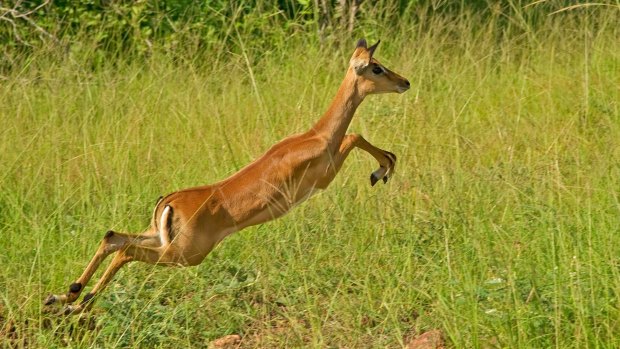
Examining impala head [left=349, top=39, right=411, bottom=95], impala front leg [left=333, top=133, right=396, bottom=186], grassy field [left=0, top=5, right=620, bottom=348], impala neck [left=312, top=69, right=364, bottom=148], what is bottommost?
grassy field [left=0, top=5, right=620, bottom=348]

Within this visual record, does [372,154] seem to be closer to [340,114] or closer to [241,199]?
[340,114]

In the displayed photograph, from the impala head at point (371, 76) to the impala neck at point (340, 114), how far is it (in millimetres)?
31

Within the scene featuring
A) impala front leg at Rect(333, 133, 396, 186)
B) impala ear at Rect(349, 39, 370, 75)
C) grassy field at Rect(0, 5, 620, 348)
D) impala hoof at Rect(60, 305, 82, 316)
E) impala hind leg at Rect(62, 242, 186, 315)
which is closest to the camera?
grassy field at Rect(0, 5, 620, 348)

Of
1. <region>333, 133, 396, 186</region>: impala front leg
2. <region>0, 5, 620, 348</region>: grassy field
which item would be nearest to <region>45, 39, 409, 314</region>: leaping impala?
<region>333, 133, 396, 186</region>: impala front leg

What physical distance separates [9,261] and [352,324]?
1.53 m

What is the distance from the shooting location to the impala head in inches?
218

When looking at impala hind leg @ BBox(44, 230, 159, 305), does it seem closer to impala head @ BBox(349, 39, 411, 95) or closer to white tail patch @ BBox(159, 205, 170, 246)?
white tail patch @ BBox(159, 205, 170, 246)

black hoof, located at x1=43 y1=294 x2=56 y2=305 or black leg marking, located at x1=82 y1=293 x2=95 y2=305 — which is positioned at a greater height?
black hoof, located at x1=43 y1=294 x2=56 y2=305

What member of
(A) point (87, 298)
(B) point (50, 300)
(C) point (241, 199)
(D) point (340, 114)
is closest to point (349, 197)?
(D) point (340, 114)

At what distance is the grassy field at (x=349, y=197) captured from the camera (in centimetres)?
435

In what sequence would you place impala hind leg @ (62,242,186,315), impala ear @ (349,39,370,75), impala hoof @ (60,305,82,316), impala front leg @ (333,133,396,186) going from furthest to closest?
impala ear @ (349,39,370,75) → impala front leg @ (333,133,396,186) → impala hind leg @ (62,242,186,315) → impala hoof @ (60,305,82,316)

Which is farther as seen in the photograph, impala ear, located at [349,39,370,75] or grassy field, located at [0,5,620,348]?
impala ear, located at [349,39,370,75]

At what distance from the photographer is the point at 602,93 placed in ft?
21.8

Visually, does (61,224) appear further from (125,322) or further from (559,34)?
(559,34)
